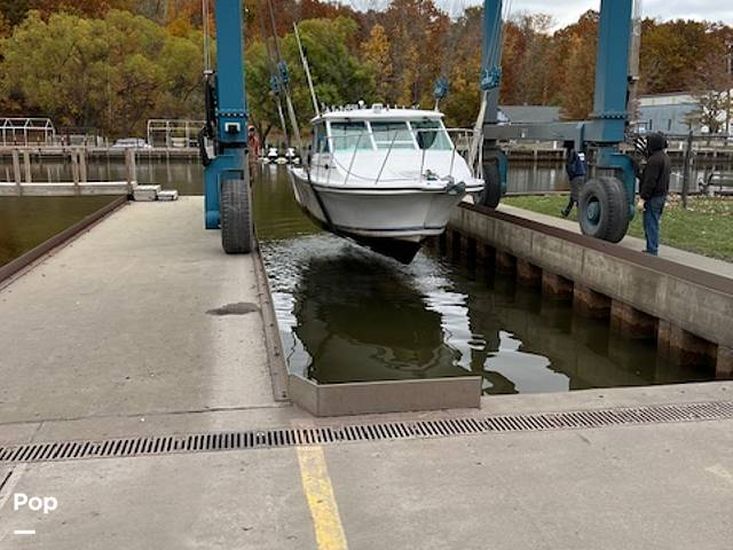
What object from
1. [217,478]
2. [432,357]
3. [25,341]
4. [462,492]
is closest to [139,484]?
[217,478]

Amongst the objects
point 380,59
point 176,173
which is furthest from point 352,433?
point 380,59

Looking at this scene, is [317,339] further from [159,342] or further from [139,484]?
[139,484]

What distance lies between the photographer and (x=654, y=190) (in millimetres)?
11086

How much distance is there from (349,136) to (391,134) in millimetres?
738

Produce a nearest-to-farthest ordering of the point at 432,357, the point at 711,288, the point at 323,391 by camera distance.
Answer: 1. the point at 323,391
2. the point at 711,288
3. the point at 432,357

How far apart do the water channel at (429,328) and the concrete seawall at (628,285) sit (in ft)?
0.81

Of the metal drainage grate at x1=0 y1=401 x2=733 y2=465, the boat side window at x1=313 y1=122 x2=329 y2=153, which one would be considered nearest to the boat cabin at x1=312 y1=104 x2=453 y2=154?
the boat side window at x1=313 y1=122 x2=329 y2=153

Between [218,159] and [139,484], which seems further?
[218,159]

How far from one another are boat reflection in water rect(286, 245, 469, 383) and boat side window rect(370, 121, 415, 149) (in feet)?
7.75

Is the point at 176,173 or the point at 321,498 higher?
the point at 321,498

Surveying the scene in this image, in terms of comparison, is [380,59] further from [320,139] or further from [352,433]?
[352,433]

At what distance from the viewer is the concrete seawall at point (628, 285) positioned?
8016mm

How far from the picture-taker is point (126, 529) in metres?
3.69

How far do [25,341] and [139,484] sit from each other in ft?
11.3
